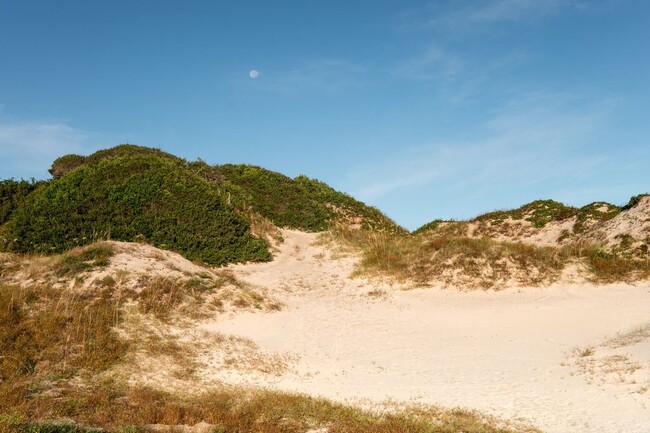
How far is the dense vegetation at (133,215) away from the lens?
2316cm

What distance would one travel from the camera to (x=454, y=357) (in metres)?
14.0

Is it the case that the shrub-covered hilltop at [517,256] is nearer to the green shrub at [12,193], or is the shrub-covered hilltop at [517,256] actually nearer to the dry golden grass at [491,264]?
the dry golden grass at [491,264]

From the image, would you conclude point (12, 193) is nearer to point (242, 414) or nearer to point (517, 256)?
point (242, 414)

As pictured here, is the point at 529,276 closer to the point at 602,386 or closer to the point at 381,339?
the point at 381,339

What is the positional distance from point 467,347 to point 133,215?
729 inches

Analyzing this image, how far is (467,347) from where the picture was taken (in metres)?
14.9

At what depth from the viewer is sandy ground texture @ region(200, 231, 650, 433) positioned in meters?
10.4

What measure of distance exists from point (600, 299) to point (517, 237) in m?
17.5

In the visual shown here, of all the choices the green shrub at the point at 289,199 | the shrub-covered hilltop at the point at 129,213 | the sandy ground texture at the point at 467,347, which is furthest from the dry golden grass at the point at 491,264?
the green shrub at the point at 289,199

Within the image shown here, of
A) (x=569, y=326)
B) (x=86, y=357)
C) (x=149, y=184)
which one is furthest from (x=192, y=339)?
(x=149, y=184)

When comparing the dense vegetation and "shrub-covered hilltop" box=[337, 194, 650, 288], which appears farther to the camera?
the dense vegetation

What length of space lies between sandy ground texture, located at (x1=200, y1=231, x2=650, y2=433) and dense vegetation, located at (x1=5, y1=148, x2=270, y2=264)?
345 cm

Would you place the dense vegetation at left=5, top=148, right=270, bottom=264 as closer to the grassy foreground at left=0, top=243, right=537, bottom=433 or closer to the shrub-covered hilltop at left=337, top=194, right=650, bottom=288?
the shrub-covered hilltop at left=337, top=194, right=650, bottom=288

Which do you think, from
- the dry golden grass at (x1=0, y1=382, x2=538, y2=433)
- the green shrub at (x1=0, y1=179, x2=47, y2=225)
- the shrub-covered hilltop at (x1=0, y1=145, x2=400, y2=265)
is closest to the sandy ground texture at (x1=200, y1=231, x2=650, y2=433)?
the dry golden grass at (x1=0, y1=382, x2=538, y2=433)
